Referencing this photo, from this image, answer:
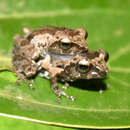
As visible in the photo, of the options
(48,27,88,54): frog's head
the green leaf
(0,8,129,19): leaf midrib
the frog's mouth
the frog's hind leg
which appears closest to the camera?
the green leaf

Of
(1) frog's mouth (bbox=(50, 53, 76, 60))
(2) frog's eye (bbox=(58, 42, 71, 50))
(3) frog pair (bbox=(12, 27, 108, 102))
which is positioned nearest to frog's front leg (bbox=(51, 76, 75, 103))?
(3) frog pair (bbox=(12, 27, 108, 102))

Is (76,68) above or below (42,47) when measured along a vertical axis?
below

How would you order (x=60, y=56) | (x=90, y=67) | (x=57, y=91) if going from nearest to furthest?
(x=57, y=91)
(x=90, y=67)
(x=60, y=56)

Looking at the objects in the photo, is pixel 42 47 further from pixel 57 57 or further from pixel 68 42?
pixel 68 42

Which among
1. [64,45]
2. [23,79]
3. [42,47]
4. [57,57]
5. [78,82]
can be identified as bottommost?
[78,82]

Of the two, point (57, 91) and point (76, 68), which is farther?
point (76, 68)

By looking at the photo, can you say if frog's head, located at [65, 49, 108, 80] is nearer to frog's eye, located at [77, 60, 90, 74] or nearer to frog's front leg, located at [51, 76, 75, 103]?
frog's eye, located at [77, 60, 90, 74]

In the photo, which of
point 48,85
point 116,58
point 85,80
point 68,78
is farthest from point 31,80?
point 116,58

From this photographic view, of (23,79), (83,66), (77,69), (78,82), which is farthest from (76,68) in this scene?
(23,79)
